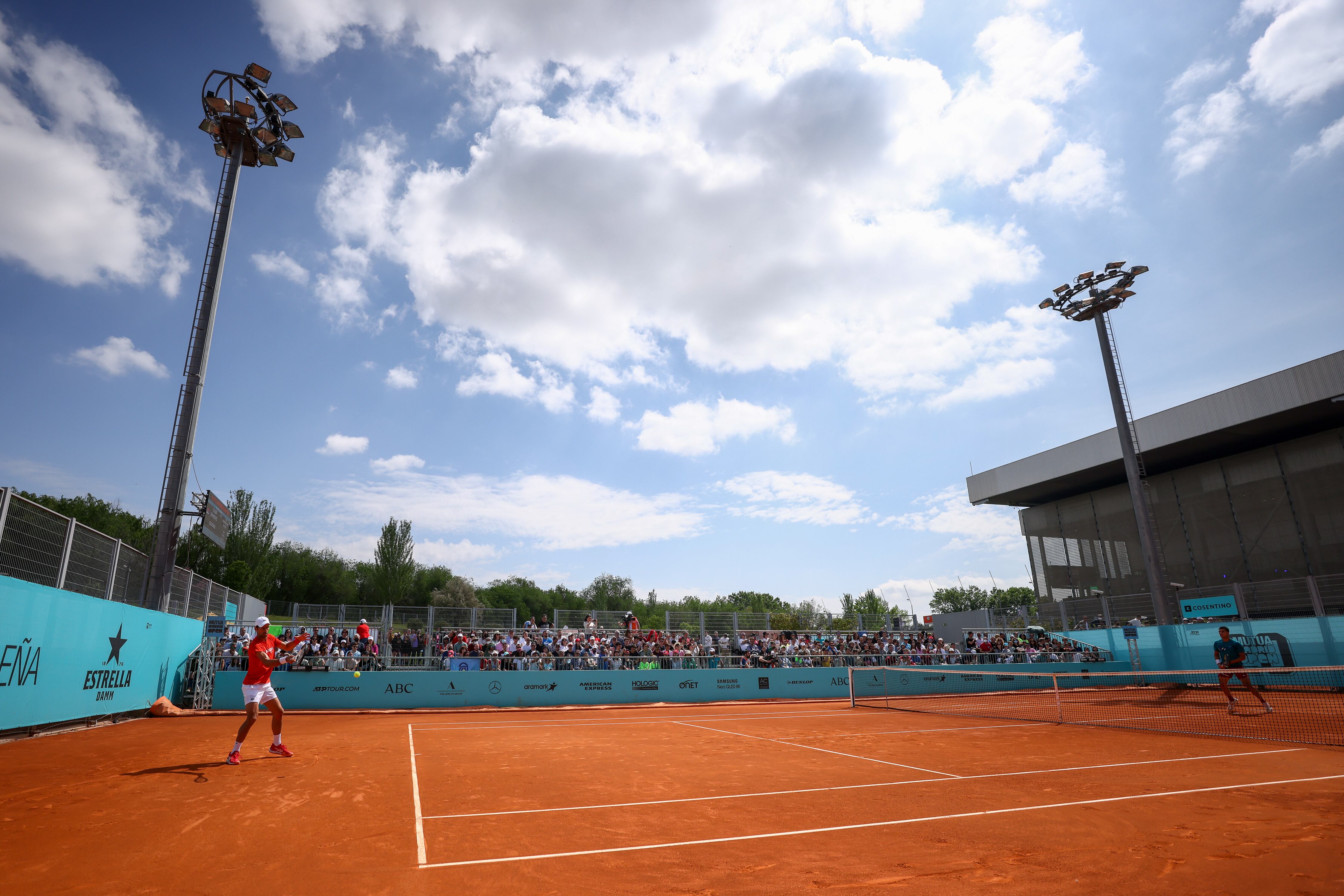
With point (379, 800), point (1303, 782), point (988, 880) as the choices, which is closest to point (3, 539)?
point (379, 800)

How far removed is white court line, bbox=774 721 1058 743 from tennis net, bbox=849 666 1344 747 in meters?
1.37

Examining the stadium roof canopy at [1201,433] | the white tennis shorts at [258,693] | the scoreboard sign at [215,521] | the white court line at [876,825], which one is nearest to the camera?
the white court line at [876,825]

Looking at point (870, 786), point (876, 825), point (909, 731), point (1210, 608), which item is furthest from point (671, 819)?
point (1210, 608)

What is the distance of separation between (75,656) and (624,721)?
12664 mm

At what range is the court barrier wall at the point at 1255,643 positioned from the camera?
2322 cm

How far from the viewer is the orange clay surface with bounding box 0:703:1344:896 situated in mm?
4930

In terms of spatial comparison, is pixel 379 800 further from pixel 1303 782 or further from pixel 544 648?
pixel 544 648

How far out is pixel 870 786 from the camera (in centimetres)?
860

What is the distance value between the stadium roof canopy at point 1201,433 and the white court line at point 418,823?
132 ft

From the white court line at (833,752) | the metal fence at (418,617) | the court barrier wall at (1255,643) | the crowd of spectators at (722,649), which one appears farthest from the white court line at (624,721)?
the court barrier wall at (1255,643)

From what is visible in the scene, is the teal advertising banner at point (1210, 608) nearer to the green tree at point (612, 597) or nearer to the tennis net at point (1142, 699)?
the tennis net at point (1142, 699)

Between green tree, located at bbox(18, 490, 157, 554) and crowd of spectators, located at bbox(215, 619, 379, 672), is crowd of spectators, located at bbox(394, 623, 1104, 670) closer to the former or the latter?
crowd of spectators, located at bbox(215, 619, 379, 672)

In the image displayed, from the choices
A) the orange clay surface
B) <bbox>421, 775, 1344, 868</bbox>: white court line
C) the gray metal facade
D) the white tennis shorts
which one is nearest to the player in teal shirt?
the orange clay surface

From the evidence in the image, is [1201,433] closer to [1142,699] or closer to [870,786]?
[1142,699]
